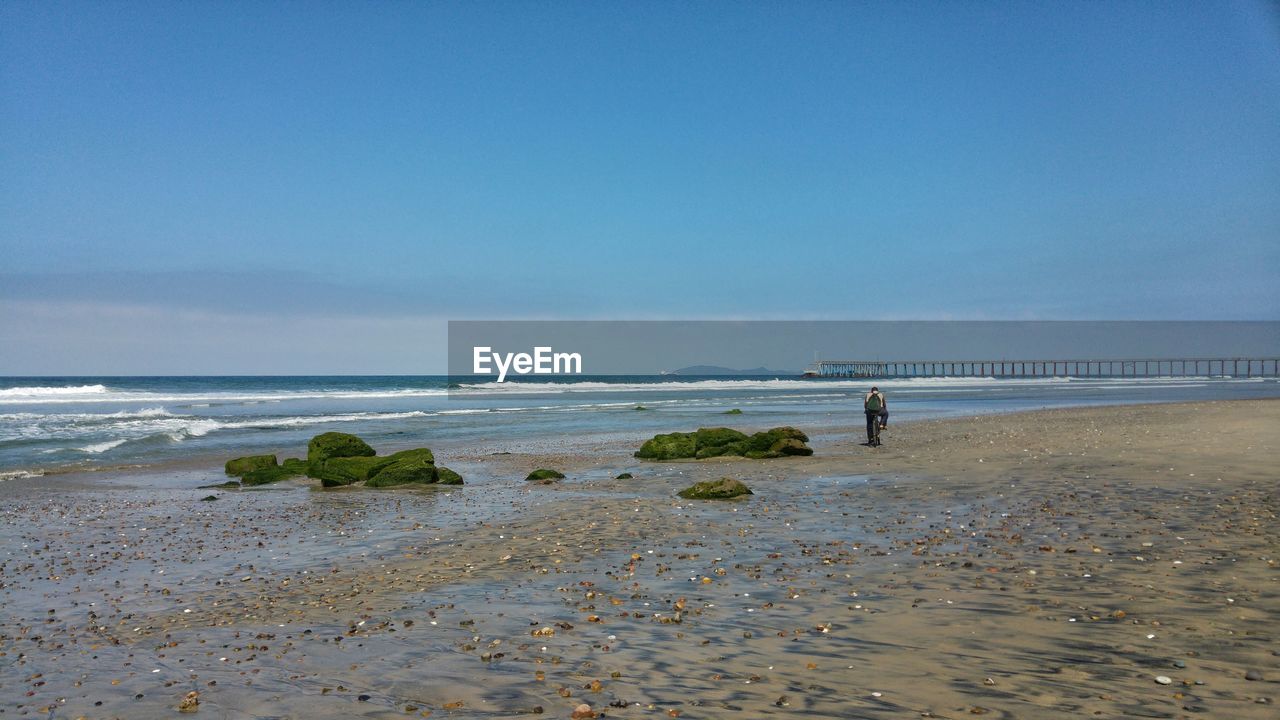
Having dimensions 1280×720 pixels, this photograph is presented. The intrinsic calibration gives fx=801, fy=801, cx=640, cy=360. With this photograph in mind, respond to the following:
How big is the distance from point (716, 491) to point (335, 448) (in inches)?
451

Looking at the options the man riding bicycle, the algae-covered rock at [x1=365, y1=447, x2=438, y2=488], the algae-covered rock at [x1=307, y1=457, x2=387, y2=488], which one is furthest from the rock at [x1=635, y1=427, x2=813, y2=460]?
the algae-covered rock at [x1=307, y1=457, x2=387, y2=488]

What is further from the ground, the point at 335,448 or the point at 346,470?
the point at 335,448

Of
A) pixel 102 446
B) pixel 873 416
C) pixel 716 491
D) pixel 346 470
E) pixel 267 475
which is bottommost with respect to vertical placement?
pixel 102 446

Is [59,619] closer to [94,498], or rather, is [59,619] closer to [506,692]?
[506,692]

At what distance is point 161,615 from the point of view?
820cm

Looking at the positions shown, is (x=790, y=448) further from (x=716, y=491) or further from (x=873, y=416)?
(x=716, y=491)

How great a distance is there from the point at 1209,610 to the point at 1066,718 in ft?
10.5

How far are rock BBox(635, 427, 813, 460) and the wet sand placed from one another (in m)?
6.38

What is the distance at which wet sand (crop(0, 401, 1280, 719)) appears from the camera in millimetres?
5711

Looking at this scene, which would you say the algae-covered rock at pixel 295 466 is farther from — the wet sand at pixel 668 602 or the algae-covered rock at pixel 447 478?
the wet sand at pixel 668 602

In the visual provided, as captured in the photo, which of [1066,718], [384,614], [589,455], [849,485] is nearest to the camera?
[1066,718]

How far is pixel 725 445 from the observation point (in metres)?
23.6

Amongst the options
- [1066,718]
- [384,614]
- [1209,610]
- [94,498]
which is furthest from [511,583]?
[94,498]

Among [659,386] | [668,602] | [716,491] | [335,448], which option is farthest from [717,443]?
[659,386]
